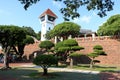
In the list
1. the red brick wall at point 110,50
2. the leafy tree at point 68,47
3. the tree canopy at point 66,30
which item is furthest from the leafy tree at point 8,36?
the tree canopy at point 66,30

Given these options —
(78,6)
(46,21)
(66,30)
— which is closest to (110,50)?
(66,30)

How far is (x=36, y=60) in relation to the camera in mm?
17938

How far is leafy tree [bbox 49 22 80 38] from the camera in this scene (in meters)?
44.7

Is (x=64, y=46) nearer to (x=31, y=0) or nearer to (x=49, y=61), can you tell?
(x=49, y=61)

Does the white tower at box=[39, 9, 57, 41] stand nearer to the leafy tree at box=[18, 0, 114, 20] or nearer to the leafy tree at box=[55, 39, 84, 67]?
the leafy tree at box=[55, 39, 84, 67]

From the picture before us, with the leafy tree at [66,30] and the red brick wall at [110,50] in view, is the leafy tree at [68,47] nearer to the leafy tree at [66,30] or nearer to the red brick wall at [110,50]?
the red brick wall at [110,50]

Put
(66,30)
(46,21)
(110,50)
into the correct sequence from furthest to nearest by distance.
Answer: (46,21) → (66,30) → (110,50)

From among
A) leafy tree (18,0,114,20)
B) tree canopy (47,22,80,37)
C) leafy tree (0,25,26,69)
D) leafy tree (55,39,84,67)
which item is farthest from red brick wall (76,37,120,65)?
leafy tree (18,0,114,20)

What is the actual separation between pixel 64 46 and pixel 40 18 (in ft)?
115

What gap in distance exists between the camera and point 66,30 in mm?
44469

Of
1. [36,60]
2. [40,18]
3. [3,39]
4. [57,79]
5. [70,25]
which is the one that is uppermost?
[40,18]

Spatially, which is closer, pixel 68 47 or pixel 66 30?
pixel 68 47

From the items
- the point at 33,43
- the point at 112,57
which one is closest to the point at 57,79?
the point at 112,57

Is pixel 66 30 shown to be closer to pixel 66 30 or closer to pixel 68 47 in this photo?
pixel 66 30
